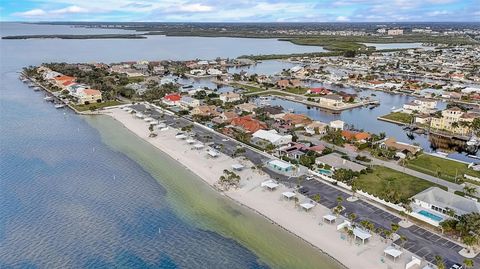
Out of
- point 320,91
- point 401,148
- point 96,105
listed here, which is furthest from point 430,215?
point 96,105

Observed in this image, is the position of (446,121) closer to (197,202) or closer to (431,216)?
(431,216)

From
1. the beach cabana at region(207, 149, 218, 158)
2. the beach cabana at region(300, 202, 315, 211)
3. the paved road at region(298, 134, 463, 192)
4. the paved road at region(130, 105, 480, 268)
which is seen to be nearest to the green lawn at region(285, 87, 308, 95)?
the paved road at region(298, 134, 463, 192)

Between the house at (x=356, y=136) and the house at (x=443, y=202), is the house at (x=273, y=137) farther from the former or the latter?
the house at (x=443, y=202)

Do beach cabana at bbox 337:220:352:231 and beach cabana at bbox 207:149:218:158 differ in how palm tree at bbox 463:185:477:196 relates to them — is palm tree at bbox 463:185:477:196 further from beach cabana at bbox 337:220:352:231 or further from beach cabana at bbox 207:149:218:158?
beach cabana at bbox 207:149:218:158

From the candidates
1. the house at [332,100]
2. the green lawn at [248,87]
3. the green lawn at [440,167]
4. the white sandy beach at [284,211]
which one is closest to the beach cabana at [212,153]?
the white sandy beach at [284,211]

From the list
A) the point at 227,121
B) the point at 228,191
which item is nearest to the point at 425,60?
the point at 227,121
